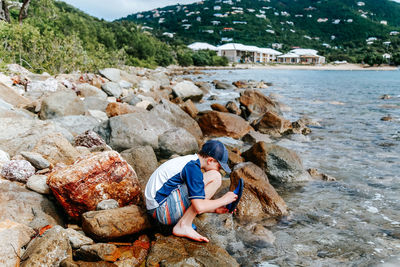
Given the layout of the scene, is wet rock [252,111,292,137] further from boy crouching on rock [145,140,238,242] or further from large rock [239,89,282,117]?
boy crouching on rock [145,140,238,242]

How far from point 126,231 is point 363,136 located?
1079 centimetres

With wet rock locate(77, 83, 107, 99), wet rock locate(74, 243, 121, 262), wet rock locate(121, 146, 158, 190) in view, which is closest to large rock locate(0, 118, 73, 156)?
wet rock locate(121, 146, 158, 190)

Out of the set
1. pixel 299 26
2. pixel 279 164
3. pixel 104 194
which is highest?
pixel 299 26

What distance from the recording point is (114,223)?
3.97 meters

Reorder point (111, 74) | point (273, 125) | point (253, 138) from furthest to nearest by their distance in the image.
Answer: point (111, 74) → point (273, 125) → point (253, 138)

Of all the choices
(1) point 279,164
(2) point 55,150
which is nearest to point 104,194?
(2) point 55,150

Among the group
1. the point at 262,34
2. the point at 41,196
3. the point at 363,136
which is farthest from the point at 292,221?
the point at 262,34

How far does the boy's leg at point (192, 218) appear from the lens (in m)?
3.96

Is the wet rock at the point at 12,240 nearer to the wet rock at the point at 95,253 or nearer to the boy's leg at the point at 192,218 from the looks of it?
the wet rock at the point at 95,253

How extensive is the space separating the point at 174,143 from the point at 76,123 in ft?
9.41

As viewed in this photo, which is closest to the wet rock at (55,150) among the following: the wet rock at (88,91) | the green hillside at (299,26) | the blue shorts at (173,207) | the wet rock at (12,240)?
the wet rock at (12,240)

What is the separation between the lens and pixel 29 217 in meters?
4.30

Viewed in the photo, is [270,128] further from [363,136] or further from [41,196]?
[41,196]

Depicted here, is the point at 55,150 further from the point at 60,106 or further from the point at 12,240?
the point at 60,106
